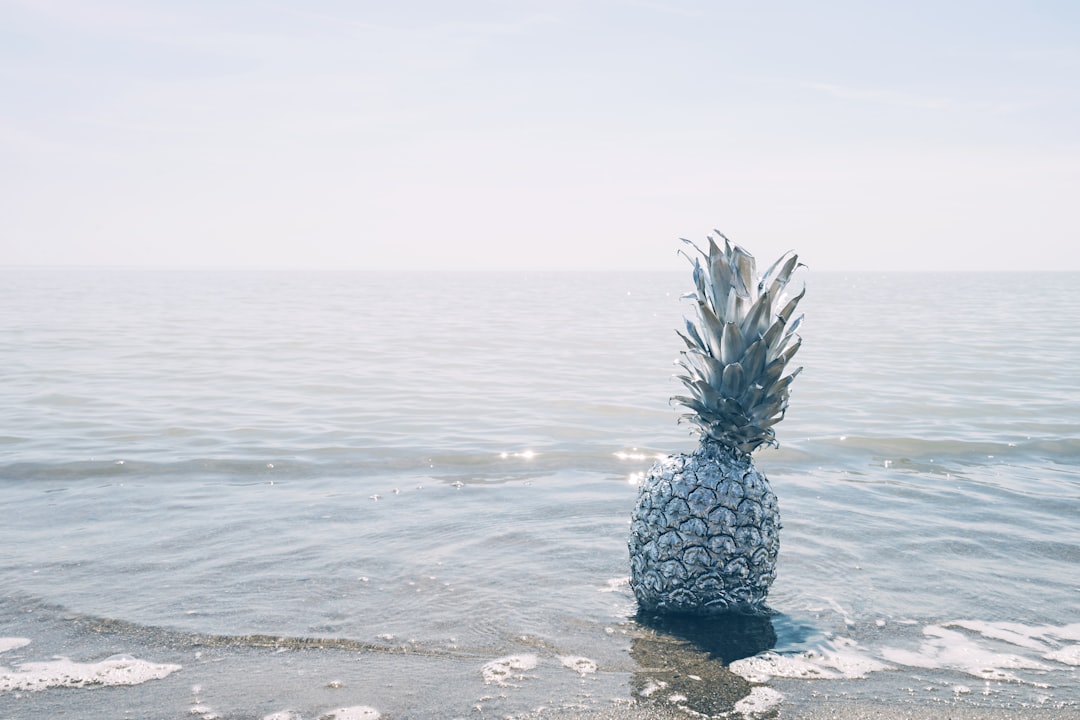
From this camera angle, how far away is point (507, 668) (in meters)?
7.12

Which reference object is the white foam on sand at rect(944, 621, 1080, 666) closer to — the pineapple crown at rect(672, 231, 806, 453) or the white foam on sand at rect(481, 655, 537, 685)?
the pineapple crown at rect(672, 231, 806, 453)

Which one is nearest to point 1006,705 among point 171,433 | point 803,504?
point 803,504

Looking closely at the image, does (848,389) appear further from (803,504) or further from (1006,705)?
(1006,705)

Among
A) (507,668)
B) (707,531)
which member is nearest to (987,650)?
(707,531)

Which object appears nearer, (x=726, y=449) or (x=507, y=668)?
(x=507, y=668)

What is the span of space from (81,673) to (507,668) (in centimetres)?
335

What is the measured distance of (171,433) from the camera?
18.2m

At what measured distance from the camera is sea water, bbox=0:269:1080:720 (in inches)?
269

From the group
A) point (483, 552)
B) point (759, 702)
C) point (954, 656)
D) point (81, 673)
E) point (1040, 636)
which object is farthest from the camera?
point (483, 552)

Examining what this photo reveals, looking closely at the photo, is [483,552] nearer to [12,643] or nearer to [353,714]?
[353,714]

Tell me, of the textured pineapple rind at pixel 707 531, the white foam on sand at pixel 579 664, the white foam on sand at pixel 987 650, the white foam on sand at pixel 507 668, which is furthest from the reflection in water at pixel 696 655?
the white foam on sand at pixel 987 650

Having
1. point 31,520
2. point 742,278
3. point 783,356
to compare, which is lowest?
point 31,520

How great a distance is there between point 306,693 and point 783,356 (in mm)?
4514

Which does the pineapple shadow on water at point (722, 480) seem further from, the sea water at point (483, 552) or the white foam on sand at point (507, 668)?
the white foam on sand at point (507, 668)
